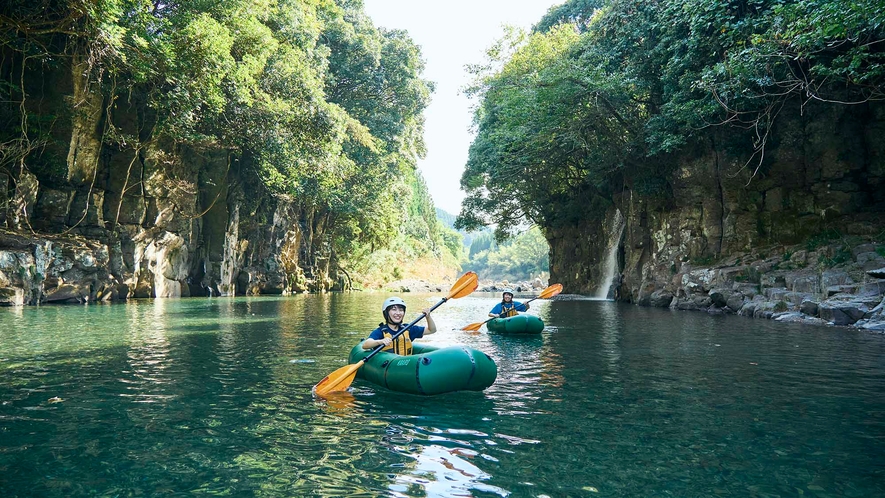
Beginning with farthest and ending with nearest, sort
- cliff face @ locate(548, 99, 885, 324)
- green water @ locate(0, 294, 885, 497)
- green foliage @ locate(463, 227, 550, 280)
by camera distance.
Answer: green foliage @ locate(463, 227, 550, 280), cliff face @ locate(548, 99, 885, 324), green water @ locate(0, 294, 885, 497)

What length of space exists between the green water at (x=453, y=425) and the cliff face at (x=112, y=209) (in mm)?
10287

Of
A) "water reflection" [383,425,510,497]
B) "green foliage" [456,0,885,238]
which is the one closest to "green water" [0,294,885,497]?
"water reflection" [383,425,510,497]

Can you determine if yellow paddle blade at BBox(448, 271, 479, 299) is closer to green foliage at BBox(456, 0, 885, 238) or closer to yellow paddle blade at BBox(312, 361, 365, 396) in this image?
yellow paddle blade at BBox(312, 361, 365, 396)

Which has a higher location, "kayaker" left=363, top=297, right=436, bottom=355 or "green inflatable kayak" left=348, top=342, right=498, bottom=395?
"kayaker" left=363, top=297, right=436, bottom=355

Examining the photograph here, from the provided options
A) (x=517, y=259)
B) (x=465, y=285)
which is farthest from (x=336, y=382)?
(x=517, y=259)

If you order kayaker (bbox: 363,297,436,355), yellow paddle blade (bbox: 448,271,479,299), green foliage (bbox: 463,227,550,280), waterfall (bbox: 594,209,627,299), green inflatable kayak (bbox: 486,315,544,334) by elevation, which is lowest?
green inflatable kayak (bbox: 486,315,544,334)

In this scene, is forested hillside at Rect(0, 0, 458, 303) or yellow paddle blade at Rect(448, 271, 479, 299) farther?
forested hillside at Rect(0, 0, 458, 303)

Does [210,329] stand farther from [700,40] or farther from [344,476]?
[700,40]

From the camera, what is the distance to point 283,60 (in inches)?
861

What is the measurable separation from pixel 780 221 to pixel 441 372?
53.7ft

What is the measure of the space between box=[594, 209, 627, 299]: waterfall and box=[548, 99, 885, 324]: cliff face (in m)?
4.59

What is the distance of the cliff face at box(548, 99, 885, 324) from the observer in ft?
48.0

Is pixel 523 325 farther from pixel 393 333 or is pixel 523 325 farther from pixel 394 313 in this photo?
pixel 393 333

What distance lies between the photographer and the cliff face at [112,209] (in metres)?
17.4
